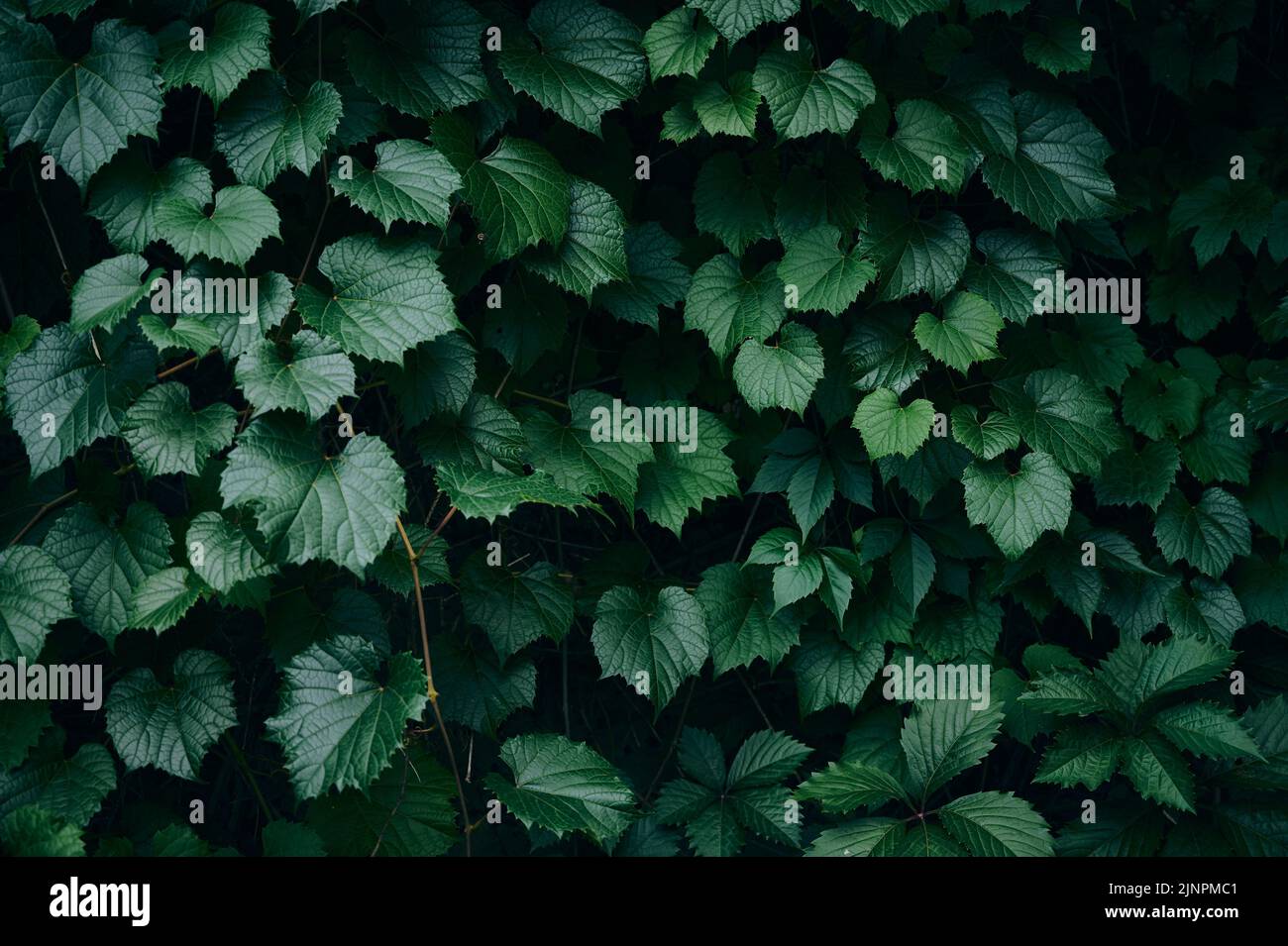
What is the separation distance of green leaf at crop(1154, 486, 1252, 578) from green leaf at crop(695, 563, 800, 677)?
1.03 meters

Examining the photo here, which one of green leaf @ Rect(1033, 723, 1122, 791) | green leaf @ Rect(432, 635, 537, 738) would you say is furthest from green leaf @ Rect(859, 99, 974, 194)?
green leaf @ Rect(432, 635, 537, 738)

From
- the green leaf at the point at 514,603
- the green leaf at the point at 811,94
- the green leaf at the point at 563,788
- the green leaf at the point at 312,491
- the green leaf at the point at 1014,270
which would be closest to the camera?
the green leaf at the point at 312,491

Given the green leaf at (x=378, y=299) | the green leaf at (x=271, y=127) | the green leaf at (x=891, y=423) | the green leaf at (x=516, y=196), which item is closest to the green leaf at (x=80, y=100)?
the green leaf at (x=271, y=127)

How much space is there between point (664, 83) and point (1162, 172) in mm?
1413

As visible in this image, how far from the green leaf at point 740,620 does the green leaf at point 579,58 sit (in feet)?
3.79

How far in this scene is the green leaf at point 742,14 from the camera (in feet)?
8.84

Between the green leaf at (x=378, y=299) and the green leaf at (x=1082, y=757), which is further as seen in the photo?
the green leaf at (x=1082, y=757)

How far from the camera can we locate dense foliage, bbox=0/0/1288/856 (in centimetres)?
261

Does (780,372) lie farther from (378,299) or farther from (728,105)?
(378,299)

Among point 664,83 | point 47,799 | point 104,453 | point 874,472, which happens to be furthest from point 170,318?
point 874,472

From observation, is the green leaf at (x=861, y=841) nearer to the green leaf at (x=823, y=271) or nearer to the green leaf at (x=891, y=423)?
the green leaf at (x=891, y=423)

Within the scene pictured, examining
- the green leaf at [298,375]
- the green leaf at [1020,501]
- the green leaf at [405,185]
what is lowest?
the green leaf at [1020,501]

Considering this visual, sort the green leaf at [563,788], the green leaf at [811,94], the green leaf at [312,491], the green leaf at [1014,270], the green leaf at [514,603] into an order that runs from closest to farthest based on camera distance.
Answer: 1. the green leaf at [312,491]
2. the green leaf at [563,788]
3. the green leaf at [811,94]
4. the green leaf at [514,603]
5. the green leaf at [1014,270]

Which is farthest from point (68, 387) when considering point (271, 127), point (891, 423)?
point (891, 423)
